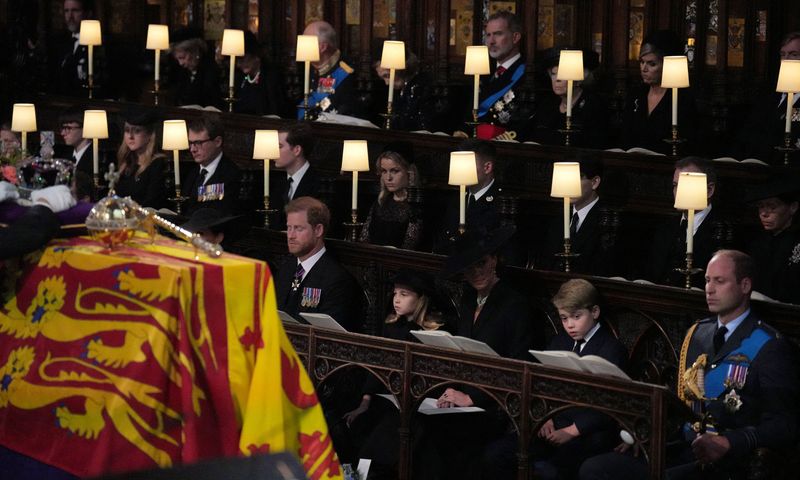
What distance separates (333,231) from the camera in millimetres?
9914

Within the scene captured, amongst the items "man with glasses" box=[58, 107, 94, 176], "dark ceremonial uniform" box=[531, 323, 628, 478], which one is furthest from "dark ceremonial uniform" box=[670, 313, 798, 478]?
"man with glasses" box=[58, 107, 94, 176]

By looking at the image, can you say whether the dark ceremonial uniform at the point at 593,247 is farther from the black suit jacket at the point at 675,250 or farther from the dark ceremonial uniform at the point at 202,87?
the dark ceremonial uniform at the point at 202,87

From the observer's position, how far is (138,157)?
1016 centimetres

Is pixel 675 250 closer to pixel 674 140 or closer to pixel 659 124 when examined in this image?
pixel 674 140

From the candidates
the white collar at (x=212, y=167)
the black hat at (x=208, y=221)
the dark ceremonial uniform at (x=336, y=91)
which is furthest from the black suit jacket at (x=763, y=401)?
the dark ceremonial uniform at (x=336, y=91)

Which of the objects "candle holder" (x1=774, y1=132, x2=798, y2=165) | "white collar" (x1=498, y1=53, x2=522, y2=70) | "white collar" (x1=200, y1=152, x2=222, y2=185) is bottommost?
"white collar" (x1=200, y1=152, x2=222, y2=185)

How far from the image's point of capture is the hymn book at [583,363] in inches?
230

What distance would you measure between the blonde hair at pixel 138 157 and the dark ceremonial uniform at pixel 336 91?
6.10ft

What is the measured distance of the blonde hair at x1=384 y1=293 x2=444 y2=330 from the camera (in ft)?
24.2

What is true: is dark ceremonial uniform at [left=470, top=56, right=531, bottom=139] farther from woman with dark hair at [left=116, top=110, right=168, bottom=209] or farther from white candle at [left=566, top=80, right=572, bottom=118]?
woman with dark hair at [left=116, top=110, right=168, bottom=209]

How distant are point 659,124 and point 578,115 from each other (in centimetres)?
57

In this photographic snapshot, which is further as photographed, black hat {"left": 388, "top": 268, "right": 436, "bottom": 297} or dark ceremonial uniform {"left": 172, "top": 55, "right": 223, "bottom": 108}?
dark ceremonial uniform {"left": 172, "top": 55, "right": 223, "bottom": 108}

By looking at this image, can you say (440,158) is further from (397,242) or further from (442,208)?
(397,242)

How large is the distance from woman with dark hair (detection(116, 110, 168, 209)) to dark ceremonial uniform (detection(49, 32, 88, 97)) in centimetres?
384
